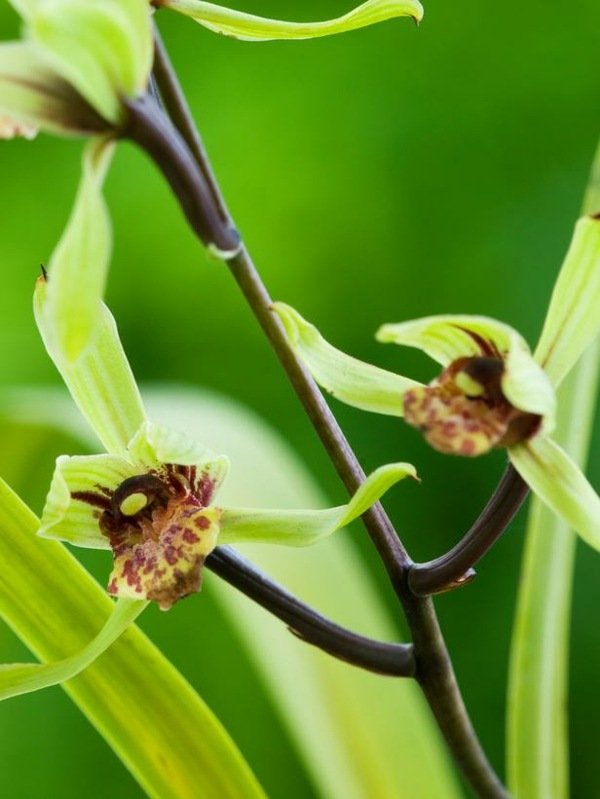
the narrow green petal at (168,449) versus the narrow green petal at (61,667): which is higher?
the narrow green petal at (168,449)

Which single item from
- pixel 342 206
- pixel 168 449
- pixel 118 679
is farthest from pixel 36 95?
pixel 342 206

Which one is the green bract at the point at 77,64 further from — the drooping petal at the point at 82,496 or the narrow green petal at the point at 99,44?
the drooping petal at the point at 82,496

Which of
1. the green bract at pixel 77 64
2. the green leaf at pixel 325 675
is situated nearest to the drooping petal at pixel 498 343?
the green bract at pixel 77 64

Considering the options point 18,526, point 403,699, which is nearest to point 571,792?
point 403,699

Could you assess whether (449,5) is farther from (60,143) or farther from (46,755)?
(46,755)

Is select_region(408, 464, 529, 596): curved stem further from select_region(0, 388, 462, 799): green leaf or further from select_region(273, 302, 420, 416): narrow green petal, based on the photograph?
select_region(0, 388, 462, 799): green leaf

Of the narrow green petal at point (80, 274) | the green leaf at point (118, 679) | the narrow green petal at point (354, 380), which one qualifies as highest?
the narrow green petal at point (80, 274)

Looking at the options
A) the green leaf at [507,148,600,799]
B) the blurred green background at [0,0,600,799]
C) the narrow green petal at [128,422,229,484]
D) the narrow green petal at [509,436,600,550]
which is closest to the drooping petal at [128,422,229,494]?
the narrow green petal at [128,422,229,484]
